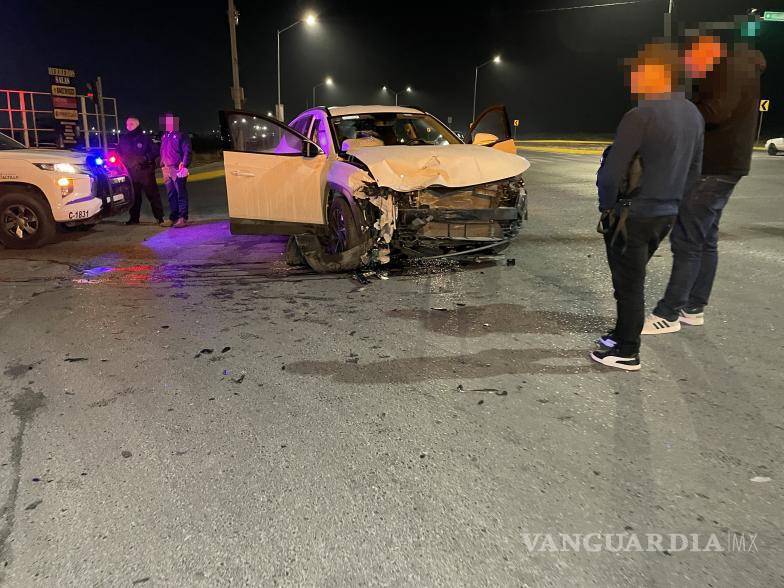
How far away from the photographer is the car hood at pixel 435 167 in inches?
221

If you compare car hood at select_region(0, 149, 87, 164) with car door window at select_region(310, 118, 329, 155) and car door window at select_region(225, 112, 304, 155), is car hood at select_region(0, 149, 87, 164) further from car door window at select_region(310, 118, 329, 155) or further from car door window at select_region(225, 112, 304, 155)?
car door window at select_region(310, 118, 329, 155)

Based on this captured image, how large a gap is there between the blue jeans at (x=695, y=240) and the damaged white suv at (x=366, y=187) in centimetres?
193

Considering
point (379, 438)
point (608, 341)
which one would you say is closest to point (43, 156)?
point (379, 438)

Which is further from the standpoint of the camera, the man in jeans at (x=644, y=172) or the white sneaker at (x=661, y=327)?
the white sneaker at (x=661, y=327)

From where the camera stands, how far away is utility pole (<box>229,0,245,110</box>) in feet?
62.5

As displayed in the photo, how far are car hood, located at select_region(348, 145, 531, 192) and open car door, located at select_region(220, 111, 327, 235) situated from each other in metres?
0.76

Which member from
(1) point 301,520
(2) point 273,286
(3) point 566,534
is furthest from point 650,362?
(2) point 273,286

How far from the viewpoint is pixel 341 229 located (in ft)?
20.5

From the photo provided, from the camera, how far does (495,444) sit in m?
2.94

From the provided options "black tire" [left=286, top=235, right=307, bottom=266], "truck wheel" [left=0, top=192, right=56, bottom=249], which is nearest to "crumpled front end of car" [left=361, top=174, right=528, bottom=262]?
"black tire" [left=286, top=235, right=307, bottom=266]

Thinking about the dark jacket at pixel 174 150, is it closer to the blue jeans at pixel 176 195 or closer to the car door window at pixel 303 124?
the blue jeans at pixel 176 195

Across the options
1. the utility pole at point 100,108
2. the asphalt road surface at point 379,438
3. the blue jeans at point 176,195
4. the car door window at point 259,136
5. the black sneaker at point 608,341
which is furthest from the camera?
the utility pole at point 100,108

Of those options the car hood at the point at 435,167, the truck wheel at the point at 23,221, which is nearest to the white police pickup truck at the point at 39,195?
the truck wheel at the point at 23,221

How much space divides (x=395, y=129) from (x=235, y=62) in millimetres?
14455
